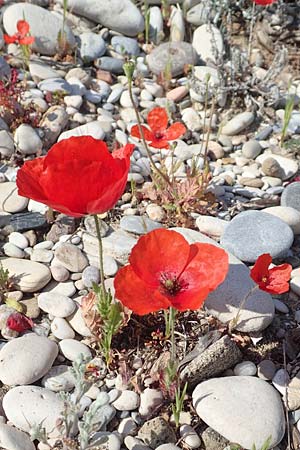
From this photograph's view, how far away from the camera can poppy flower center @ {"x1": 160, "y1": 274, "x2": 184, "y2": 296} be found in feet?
7.59

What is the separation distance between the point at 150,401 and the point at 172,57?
289cm

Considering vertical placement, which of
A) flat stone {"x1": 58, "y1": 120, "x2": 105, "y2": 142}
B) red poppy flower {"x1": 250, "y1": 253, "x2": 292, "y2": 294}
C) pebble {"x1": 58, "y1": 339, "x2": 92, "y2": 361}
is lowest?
pebble {"x1": 58, "y1": 339, "x2": 92, "y2": 361}

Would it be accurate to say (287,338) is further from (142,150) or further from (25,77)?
(25,77)

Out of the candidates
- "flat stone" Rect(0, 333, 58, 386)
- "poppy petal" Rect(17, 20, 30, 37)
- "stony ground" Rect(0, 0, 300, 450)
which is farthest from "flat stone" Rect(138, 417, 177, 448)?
"poppy petal" Rect(17, 20, 30, 37)

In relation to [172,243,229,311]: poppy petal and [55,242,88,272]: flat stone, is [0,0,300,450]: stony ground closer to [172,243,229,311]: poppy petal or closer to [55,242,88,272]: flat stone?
[55,242,88,272]: flat stone

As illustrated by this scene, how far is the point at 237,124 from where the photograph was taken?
430 cm

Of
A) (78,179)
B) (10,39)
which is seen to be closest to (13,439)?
(78,179)

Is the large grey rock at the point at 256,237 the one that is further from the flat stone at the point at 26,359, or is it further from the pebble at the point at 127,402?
the flat stone at the point at 26,359

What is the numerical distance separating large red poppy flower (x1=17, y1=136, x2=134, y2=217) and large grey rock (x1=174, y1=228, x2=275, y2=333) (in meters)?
0.89

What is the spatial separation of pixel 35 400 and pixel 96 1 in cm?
345

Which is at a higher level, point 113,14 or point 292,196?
point 113,14

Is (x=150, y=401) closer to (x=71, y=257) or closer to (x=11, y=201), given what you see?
(x=71, y=257)

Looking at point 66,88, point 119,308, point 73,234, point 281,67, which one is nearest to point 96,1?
point 66,88

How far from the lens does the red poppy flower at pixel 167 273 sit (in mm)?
2217
